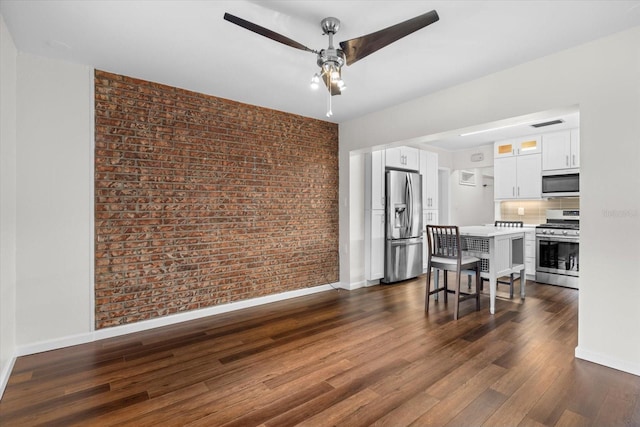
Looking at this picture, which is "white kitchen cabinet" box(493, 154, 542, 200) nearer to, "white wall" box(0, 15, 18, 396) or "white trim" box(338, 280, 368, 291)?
"white trim" box(338, 280, 368, 291)

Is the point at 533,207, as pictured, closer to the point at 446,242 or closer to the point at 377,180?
the point at 377,180

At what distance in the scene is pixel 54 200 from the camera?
9.46ft

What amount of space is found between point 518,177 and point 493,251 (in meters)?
2.82

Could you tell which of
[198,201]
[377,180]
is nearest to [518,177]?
[377,180]

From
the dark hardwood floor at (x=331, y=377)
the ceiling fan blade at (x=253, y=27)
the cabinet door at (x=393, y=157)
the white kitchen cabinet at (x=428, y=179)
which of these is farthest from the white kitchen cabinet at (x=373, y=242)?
the ceiling fan blade at (x=253, y=27)

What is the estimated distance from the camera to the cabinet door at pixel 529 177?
549 cm

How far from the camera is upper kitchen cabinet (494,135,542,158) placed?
5527 millimetres

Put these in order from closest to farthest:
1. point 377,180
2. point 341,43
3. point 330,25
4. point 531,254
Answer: point 341,43
point 330,25
point 377,180
point 531,254

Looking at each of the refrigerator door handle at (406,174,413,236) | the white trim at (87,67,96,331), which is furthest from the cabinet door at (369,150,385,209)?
the white trim at (87,67,96,331)

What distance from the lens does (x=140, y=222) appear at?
3.31m

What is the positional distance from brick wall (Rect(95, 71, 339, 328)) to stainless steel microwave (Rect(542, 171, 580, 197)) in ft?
12.4

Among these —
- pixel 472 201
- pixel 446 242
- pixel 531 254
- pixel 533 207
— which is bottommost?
pixel 531 254

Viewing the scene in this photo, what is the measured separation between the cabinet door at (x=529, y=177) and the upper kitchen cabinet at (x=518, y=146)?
107mm

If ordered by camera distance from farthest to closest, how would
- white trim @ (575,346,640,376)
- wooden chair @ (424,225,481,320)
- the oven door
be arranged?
the oven door < wooden chair @ (424,225,481,320) < white trim @ (575,346,640,376)
